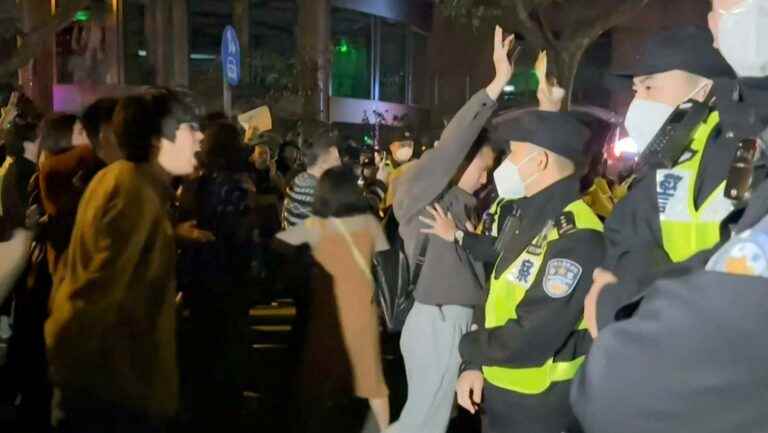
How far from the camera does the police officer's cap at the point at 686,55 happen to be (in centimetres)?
265

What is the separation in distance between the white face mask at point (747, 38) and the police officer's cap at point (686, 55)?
1202mm

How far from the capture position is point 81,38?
26.0m

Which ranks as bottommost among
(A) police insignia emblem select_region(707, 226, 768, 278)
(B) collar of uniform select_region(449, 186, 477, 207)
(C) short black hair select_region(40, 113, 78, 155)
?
(B) collar of uniform select_region(449, 186, 477, 207)

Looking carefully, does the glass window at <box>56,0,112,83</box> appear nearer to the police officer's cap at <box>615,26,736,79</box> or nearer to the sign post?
the sign post

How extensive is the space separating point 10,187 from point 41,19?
16932 mm

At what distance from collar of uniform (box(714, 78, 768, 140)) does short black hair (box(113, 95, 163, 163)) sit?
2209mm

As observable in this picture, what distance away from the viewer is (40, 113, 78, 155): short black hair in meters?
5.58

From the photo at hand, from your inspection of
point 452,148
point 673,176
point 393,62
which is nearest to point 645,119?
point 673,176

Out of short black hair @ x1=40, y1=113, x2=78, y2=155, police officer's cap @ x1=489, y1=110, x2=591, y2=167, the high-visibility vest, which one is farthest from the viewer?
short black hair @ x1=40, y1=113, x2=78, y2=155

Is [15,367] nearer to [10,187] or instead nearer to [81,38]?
[10,187]

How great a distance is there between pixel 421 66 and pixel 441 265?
96.8ft

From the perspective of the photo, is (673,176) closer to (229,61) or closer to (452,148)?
(452,148)

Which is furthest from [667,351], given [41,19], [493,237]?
[41,19]

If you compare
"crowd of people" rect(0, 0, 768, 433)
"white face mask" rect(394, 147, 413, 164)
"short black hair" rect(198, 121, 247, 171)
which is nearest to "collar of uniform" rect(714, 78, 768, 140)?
"crowd of people" rect(0, 0, 768, 433)
